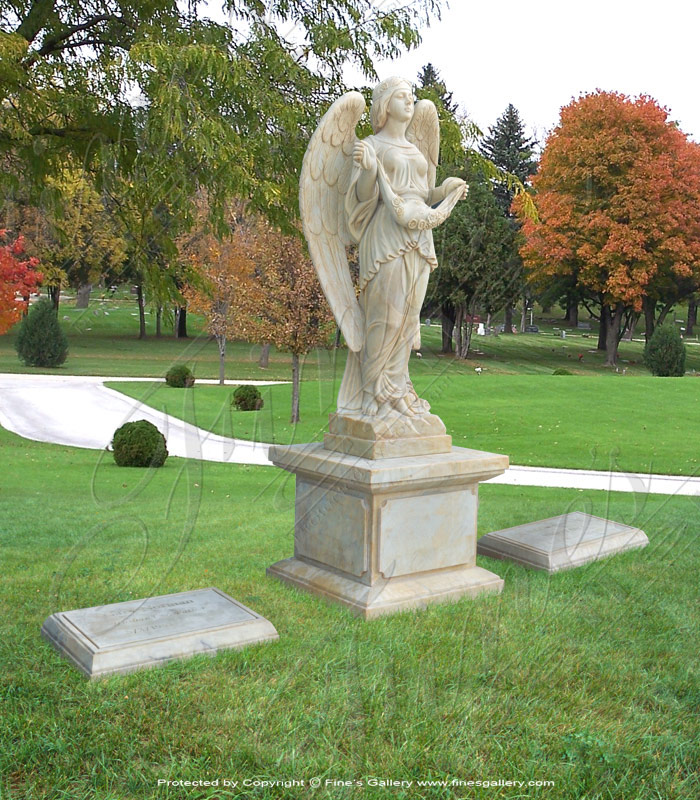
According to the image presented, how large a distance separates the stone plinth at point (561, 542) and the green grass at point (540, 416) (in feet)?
27.9

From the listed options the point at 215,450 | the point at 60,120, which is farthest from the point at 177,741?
the point at 215,450

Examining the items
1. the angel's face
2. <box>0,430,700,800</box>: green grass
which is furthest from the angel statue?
<box>0,430,700,800</box>: green grass

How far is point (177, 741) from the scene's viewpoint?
355 cm

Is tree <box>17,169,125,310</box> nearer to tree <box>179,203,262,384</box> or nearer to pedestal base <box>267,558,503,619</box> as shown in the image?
tree <box>179,203,262,384</box>

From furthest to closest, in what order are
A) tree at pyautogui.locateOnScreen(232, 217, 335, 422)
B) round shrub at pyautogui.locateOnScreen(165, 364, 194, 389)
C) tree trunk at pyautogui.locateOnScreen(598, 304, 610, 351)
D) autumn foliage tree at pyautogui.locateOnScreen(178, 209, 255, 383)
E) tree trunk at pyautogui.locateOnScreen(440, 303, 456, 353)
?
1. tree trunk at pyautogui.locateOnScreen(598, 304, 610, 351)
2. tree trunk at pyautogui.locateOnScreen(440, 303, 456, 353)
3. round shrub at pyautogui.locateOnScreen(165, 364, 194, 389)
4. autumn foliage tree at pyautogui.locateOnScreen(178, 209, 255, 383)
5. tree at pyautogui.locateOnScreen(232, 217, 335, 422)

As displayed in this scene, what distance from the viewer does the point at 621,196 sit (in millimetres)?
30312

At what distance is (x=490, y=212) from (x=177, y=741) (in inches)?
1234

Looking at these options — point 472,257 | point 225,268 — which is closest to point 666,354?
point 472,257

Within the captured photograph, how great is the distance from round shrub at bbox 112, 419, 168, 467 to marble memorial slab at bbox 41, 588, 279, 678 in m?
9.50

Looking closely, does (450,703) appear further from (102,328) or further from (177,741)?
(102,328)

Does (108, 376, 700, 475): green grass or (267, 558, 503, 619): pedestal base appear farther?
(108, 376, 700, 475): green grass

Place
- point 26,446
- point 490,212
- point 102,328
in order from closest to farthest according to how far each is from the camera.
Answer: point 26,446
point 490,212
point 102,328

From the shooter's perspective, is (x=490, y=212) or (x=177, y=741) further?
(x=490, y=212)

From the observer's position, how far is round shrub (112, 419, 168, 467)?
14.3m
